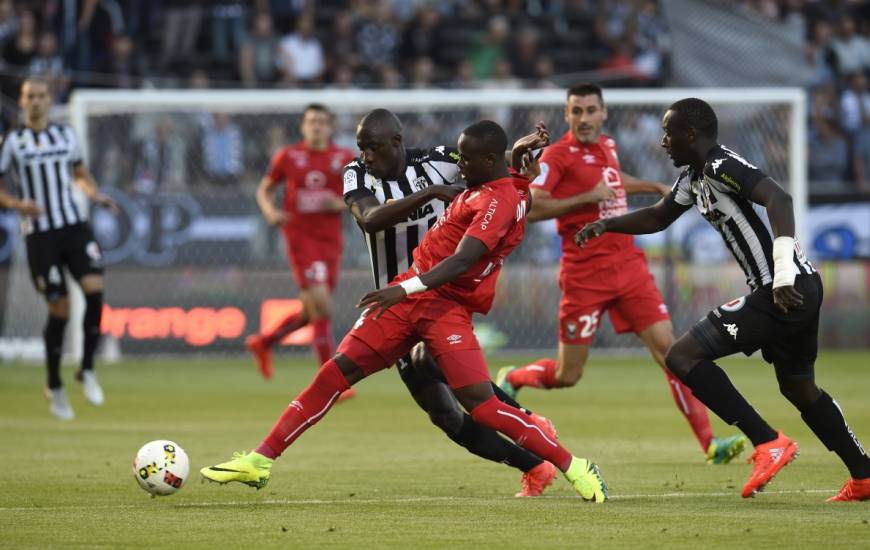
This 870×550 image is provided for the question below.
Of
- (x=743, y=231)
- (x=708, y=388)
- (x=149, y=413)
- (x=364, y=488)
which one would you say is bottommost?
(x=149, y=413)

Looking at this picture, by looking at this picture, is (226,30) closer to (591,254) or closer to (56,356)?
(56,356)

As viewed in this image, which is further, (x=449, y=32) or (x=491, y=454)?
(x=449, y=32)

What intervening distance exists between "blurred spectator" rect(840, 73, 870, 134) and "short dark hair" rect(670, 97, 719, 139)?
1431 cm

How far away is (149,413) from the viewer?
42.4ft

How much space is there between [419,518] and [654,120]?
12.6m

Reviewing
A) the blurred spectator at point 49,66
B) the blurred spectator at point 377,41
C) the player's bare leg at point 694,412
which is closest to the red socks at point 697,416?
the player's bare leg at point 694,412

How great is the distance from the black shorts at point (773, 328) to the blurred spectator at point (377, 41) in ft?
48.2

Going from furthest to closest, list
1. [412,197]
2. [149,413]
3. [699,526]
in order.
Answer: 1. [149,413]
2. [412,197]
3. [699,526]

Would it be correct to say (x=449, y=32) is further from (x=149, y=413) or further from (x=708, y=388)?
(x=708, y=388)

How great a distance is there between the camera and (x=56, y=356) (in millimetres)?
12883

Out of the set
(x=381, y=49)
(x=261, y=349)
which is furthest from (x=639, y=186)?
(x=381, y=49)

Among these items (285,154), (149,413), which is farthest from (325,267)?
(149,413)

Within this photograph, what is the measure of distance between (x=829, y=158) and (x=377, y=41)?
6.71 metres

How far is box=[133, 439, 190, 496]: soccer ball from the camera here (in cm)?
757
